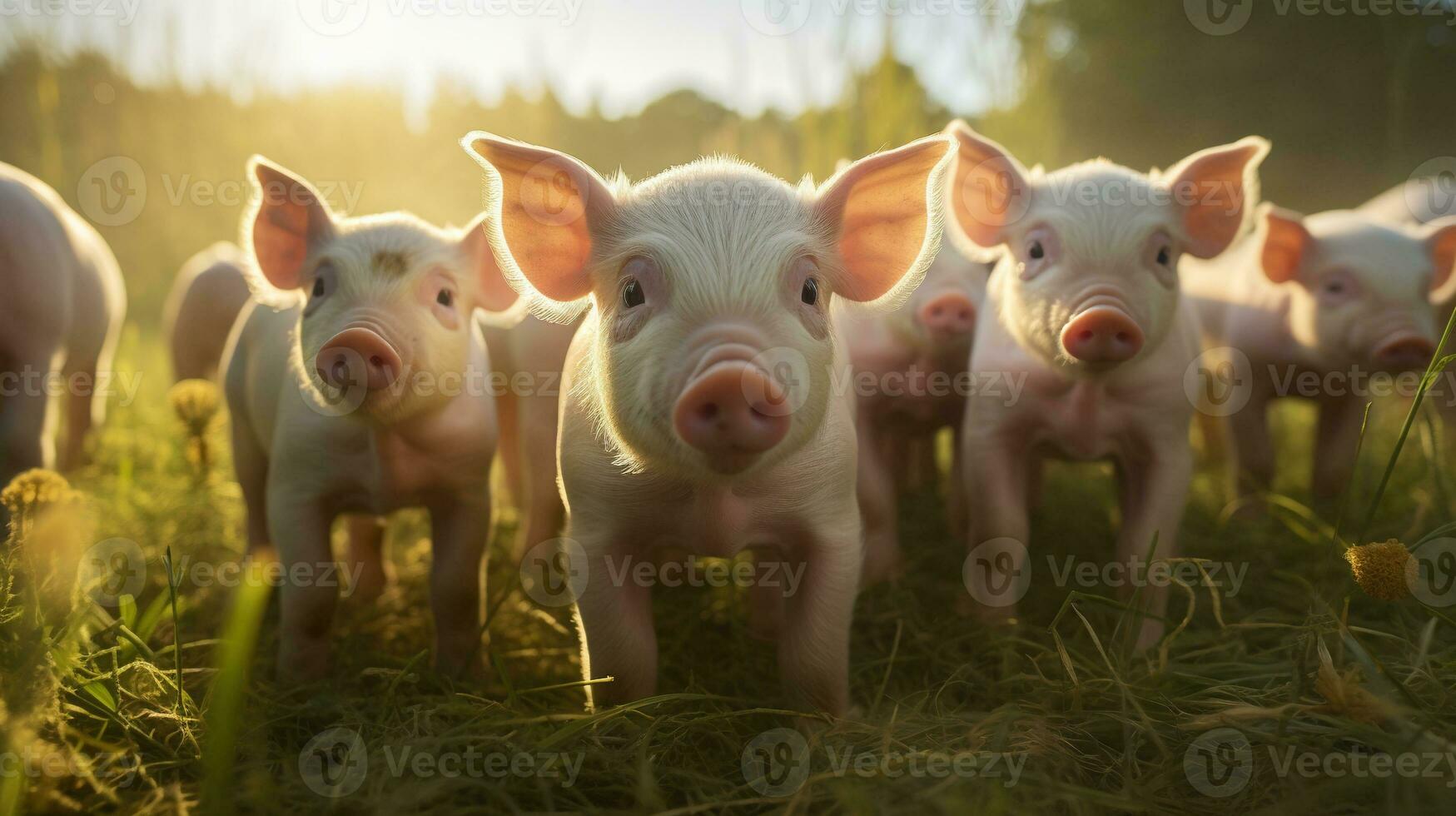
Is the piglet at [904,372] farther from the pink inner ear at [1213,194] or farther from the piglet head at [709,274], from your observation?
the piglet head at [709,274]

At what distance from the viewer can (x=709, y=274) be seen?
2.15 metres

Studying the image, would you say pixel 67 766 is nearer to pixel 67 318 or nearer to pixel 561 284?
pixel 561 284

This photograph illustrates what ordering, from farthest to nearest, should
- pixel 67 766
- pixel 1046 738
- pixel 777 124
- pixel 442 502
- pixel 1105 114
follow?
1. pixel 1105 114
2. pixel 777 124
3. pixel 442 502
4. pixel 1046 738
5. pixel 67 766

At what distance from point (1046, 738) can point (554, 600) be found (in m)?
2.04

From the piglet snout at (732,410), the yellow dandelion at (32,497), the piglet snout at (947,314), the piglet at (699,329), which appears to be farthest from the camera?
the piglet snout at (947,314)

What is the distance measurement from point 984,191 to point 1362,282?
2.24 metres

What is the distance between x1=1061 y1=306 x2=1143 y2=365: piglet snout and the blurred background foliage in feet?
5.22

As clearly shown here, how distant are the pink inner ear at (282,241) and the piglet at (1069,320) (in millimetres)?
2457

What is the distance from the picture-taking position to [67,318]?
3801 millimetres

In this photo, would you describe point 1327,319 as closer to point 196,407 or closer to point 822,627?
point 822,627

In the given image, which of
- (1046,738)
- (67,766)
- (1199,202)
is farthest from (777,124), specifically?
(67,766)

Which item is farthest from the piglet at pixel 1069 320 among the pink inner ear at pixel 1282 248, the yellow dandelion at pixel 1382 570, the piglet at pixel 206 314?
the piglet at pixel 206 314

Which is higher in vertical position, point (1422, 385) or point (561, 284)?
point (561, 284)

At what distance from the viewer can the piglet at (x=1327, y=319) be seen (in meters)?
4.15
